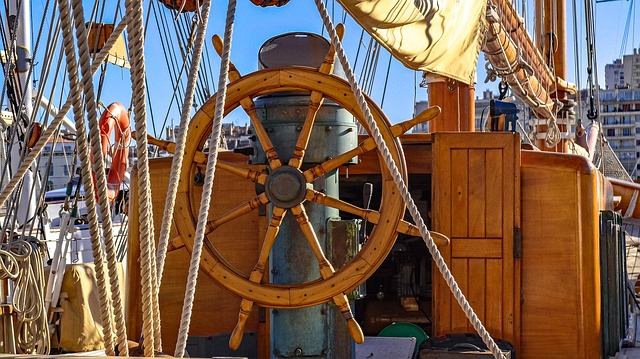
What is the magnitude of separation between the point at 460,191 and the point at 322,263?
855 mm

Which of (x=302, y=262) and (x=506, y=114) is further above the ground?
(x=506, y=114)

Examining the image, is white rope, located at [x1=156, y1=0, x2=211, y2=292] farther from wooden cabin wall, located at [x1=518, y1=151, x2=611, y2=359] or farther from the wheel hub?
wooden cabin wall, located at [x1=518, y1=151, x2=611, y2=359]

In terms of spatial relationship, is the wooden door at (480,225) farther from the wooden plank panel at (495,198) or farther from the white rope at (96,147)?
the white rope at (96,147)

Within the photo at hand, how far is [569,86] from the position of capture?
10383 millimetres

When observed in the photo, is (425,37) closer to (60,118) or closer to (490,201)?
(490,201)

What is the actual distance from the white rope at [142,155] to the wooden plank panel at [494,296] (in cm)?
194

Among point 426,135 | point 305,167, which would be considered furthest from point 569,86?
point 305,167

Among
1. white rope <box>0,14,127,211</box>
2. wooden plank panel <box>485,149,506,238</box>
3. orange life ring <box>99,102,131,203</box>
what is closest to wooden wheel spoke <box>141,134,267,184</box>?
white rope <box>0,14,127,211</box>

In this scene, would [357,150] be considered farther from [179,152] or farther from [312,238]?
[179,152]

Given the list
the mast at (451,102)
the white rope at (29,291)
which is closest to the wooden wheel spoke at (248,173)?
the white rope at (29,291)

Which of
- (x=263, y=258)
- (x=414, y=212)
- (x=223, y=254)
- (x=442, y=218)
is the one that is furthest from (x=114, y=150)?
(x=414, y=212)

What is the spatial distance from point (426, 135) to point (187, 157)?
46.8 inches

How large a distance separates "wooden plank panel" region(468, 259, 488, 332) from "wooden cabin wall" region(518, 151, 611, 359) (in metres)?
0.17

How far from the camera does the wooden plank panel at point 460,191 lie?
381 centimetres
